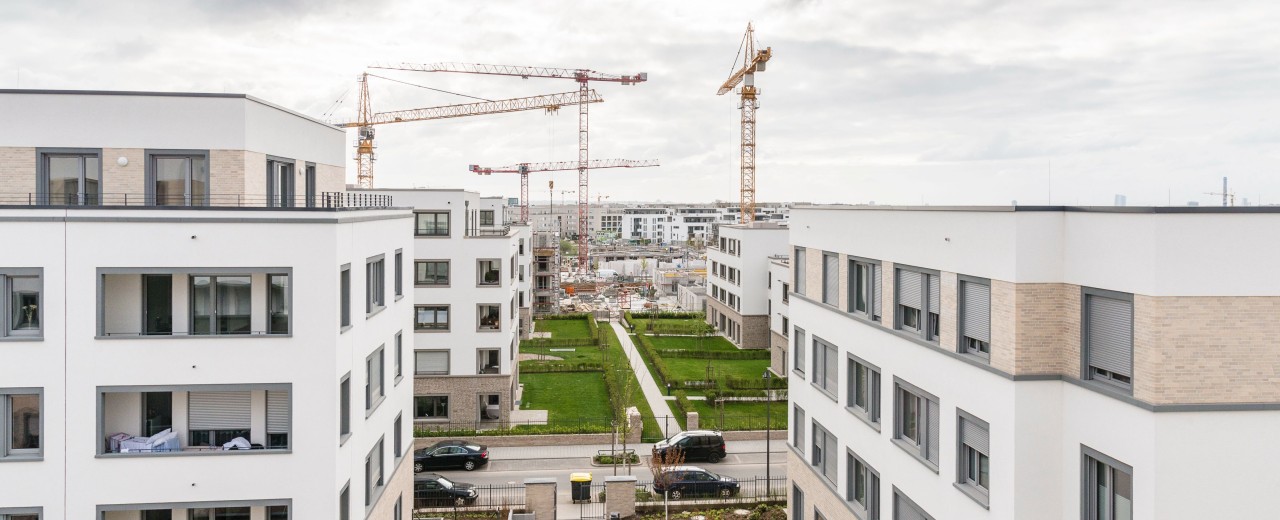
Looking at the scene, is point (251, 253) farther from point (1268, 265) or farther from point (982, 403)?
point (1268, 265)

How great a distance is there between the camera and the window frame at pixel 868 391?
19.0m

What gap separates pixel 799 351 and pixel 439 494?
13.1 meters

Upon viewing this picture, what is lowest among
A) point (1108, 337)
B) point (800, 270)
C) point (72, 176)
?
point (1108, 337)

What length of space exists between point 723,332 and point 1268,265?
5600 centimetres

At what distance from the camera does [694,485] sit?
2906cm

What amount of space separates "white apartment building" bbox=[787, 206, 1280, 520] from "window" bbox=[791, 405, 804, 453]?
5.60 m

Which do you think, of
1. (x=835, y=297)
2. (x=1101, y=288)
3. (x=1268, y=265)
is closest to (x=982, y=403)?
(x=1101, y=288)

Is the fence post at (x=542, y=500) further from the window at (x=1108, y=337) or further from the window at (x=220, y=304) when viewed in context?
the window at (x=1108, y=337)

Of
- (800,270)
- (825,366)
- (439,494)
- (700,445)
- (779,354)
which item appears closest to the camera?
(825,366)

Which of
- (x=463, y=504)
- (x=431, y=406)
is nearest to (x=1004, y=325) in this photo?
(x=463, y=504)

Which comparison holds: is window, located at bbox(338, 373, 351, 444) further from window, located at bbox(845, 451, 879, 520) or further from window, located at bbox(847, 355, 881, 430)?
window, located at bbox(845, 451, 879, 520)

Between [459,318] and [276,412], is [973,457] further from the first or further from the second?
[459,318]

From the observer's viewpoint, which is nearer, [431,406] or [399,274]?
[399,274]

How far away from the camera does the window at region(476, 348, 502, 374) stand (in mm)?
38344
